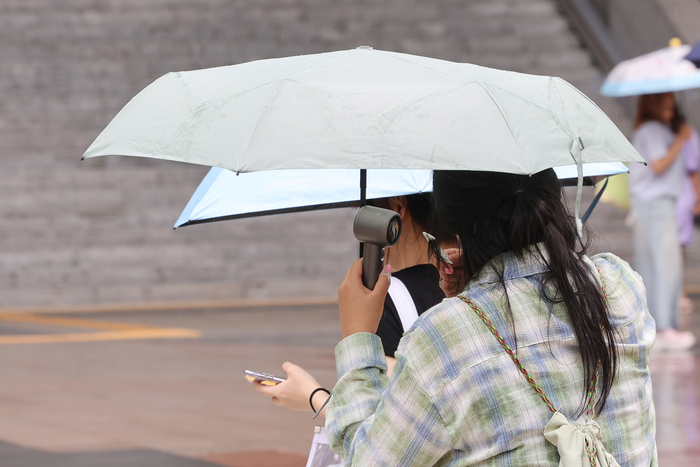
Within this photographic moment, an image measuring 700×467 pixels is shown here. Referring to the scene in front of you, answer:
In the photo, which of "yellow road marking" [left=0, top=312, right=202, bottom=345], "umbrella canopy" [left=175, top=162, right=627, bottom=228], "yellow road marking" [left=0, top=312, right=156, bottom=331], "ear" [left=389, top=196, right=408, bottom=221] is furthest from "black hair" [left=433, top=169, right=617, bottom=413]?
"yellow road marking" [left=0, top=312, right=156, bottom=331]

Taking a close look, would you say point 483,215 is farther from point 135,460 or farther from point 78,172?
point 78,172

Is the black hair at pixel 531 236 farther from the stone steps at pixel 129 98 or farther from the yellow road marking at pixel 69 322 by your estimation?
the stone steps at pixel 129 98

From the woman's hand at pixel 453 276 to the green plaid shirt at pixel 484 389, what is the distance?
74mm

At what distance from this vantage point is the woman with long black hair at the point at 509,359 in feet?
6.34

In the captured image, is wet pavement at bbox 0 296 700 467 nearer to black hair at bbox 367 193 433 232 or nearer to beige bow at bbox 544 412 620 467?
black hair at bbox 367 193 433 232

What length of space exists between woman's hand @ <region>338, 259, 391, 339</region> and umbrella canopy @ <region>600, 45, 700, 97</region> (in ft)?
23.9

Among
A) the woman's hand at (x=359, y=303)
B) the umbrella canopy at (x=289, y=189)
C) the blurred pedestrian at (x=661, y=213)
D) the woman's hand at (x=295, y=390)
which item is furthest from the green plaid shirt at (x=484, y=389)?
the blurred pedestrian at (x=661, y=213)

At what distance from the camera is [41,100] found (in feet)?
59.1

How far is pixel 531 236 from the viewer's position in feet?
6.75

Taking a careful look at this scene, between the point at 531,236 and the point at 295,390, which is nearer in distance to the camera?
the point at 531,236

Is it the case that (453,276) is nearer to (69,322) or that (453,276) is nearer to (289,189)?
(289,189)

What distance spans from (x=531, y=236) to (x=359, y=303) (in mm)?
392

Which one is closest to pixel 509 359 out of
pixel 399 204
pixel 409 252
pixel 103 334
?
pixel 409 252

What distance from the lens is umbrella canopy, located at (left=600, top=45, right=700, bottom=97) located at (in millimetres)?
9203
